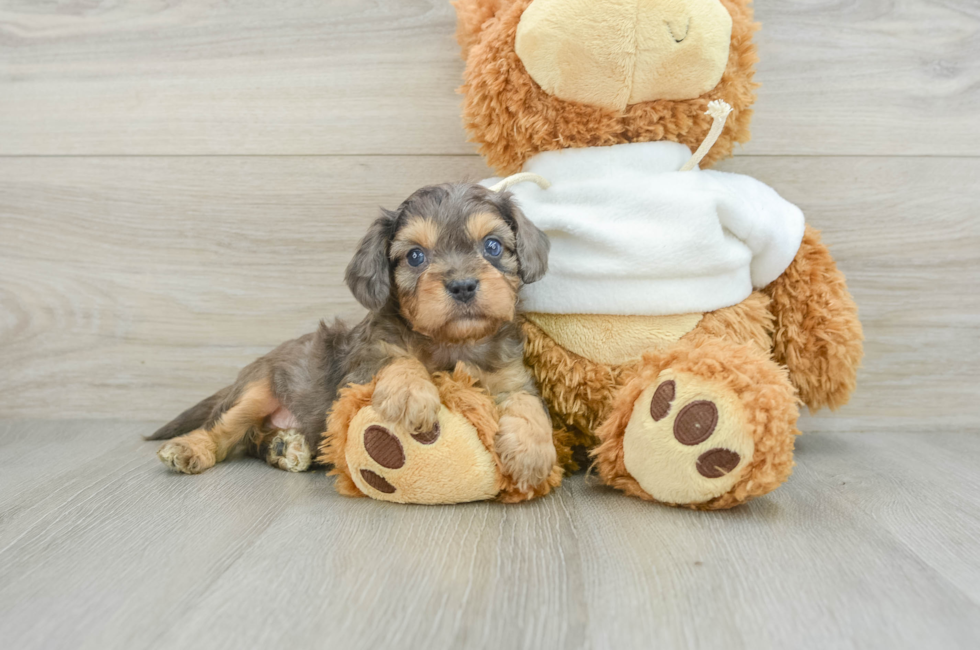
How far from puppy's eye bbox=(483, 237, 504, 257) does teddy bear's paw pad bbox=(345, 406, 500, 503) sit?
0.44m

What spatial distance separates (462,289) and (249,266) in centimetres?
135

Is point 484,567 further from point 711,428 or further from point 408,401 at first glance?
point 711,428

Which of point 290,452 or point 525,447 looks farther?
point 290,452

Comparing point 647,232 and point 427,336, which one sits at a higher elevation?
point 647,232

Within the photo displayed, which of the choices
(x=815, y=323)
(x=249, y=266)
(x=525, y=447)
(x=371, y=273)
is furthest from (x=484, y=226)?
(x=249, y=266)

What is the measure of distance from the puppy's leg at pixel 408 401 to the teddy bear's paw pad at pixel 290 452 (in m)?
0.64

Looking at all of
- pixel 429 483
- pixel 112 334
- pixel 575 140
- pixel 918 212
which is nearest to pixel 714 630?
pixel 429 483

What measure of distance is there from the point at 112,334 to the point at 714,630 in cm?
256

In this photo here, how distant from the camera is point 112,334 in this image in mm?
2875

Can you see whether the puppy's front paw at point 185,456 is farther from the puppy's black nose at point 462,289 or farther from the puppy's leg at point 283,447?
the puppy's black nose at point 462,289

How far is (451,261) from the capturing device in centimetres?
187

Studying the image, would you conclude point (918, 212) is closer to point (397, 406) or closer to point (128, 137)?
point (397, 406)

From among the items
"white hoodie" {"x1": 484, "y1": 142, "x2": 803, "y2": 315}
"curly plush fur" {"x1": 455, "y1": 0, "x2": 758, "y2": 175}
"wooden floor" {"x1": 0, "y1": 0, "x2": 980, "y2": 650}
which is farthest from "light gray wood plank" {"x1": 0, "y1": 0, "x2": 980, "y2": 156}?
"white hoodie" {"x1": 484, "y1": 142, "x2": 803, "y2": 315}

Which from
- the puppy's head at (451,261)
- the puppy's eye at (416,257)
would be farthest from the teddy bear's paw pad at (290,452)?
the puppy's eye at (416,257)
